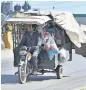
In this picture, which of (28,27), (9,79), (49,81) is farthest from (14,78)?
(28,27)

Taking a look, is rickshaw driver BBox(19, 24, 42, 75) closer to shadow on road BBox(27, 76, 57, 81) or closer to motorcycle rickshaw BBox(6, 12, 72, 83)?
motorcycle rickshaw BBox(6, 12, 72, 83)

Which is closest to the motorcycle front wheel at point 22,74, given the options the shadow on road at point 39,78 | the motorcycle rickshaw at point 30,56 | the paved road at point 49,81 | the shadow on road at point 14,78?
the motorcycle rickshaw at point 30,56

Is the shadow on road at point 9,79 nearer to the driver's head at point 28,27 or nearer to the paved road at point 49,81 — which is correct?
the paved road at point 49,81

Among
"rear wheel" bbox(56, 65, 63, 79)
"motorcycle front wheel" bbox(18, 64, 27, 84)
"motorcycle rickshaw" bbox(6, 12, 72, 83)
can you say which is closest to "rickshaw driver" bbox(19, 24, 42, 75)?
"motorcycle rickshaw" bbox(6, 12, 72, 83)

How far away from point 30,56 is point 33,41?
1.52 ft

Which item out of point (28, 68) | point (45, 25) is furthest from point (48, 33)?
point (28, 68)

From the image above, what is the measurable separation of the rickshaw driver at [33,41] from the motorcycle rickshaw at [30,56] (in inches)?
5.7

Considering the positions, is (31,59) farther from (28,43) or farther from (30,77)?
(30,77)

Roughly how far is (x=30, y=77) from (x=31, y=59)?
1249mm

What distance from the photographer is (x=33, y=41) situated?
1150 cm

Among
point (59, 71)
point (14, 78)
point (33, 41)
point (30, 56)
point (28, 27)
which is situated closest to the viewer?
point (30, 56)

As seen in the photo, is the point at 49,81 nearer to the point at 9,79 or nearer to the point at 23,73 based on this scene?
the point at 23,73

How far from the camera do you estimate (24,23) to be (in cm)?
1136

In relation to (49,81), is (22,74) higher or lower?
higher
